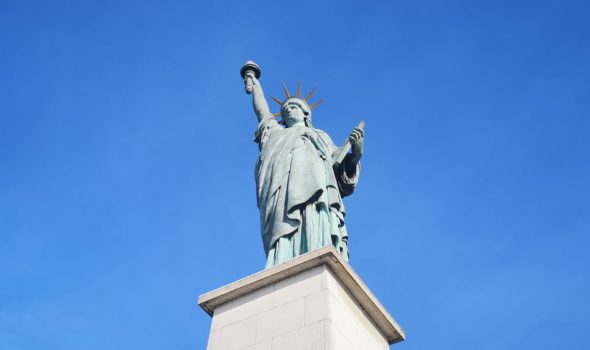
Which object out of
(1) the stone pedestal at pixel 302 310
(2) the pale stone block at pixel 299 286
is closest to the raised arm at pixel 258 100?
(1) the stone pedestal at pixel 302 310

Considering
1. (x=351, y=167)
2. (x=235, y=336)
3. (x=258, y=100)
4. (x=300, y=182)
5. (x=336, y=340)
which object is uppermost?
(x=258, y=100)

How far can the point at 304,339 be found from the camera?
6.62m

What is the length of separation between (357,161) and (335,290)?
12.5ft

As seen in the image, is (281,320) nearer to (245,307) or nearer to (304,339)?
(304,339)

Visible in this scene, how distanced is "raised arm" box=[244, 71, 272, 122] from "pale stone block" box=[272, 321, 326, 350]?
222 inches

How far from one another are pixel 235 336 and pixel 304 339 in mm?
911

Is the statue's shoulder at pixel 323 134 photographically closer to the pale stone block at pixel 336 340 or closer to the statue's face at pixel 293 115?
the statue's face at pixel 293 115

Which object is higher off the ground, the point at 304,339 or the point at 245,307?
the point at 245,307

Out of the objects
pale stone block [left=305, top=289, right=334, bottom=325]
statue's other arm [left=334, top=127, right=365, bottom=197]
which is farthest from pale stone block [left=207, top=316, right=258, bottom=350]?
statue's other arm [left=334, top=127, right=365, bottom=197]

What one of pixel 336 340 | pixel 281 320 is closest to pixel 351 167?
pixel 281 320

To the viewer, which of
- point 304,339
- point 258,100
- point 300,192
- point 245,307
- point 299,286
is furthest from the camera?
point 258,100

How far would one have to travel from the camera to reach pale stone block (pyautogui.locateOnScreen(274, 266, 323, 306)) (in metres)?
7.12

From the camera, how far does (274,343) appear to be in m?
6.82

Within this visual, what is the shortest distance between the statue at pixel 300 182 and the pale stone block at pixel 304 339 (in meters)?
1.48
